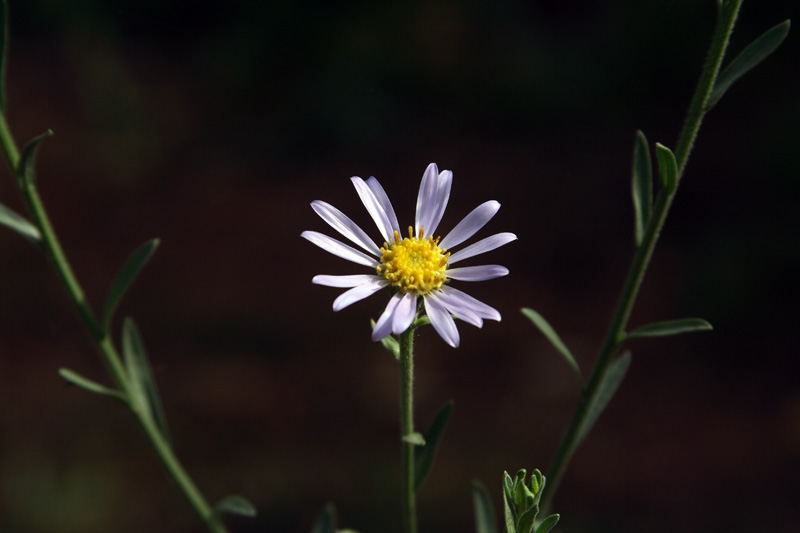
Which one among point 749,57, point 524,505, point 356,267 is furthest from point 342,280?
point 356,267

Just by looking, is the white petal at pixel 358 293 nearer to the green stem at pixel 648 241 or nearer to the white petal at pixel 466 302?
the white petal at pixel 466 302

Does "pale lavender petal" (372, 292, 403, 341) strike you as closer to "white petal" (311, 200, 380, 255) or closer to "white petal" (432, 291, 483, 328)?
"white petal" (432, 291, 483, 328)

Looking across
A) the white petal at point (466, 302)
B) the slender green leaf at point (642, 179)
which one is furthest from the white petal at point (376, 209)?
the slender green leaf at point (642, 179)

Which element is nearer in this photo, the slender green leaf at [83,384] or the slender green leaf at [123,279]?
the slender green leaf at [83,384]

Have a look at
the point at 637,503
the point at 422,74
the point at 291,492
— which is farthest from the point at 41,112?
the point at 637,503

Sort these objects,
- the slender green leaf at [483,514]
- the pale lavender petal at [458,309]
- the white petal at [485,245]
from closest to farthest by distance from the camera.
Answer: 1. the pale lavender petal at [458,309]
2. the white petal at [485,245]
3. the slender green leaf at [483,514]

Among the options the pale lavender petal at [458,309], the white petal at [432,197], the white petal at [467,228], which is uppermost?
the white petal at [432,197]

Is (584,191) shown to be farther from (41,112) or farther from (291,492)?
(41,112)

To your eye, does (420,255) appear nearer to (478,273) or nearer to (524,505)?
(478,273)
